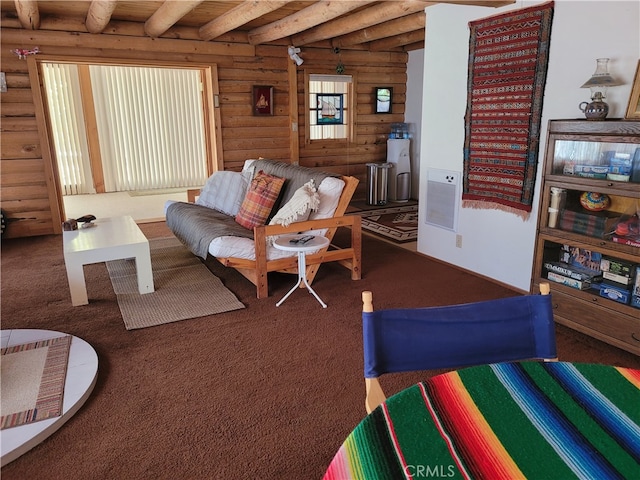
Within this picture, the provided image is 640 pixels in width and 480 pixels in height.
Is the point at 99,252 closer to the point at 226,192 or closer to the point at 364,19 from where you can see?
the point at 226,192

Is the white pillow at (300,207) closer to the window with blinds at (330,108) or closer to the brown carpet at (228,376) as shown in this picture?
the brown carpet at (228,376)

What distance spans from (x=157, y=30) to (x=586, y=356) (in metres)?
4.95

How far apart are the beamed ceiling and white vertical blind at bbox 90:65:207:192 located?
2.48m

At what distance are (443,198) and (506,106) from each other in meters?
0.99

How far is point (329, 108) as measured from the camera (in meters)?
6.98

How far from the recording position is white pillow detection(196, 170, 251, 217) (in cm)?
449

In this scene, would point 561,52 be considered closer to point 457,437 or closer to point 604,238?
point 604,238

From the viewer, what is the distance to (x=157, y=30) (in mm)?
5016

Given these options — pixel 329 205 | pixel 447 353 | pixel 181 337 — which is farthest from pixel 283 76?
pixel 447 353

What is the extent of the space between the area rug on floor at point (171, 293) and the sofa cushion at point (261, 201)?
564 millimetres

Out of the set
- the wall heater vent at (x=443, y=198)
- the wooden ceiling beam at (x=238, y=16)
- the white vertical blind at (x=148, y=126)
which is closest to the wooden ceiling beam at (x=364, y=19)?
the wooden ceiling beam at (x=238, y=16)

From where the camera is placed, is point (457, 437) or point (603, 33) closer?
point (457, 437)

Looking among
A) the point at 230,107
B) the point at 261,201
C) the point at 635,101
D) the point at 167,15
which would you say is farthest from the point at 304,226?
the point at 230,107

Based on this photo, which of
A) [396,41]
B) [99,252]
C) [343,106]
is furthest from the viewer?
[343,106]
